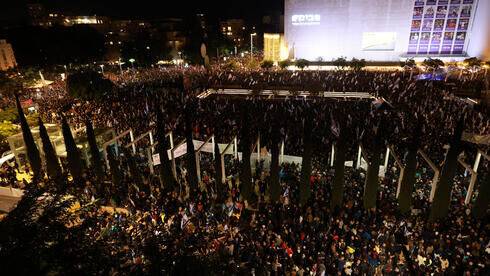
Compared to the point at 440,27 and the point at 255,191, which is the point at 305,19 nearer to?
the point at 440,27

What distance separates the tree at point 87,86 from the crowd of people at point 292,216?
6120mm

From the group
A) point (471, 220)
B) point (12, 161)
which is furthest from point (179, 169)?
point (471, 220)

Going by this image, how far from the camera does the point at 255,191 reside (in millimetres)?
12492

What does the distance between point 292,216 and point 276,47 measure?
150 feet

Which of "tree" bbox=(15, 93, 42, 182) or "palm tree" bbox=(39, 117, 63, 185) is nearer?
"palm tree" bbox=(39, 117, 63, 185)

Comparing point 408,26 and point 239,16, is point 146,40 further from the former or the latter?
point 239,16

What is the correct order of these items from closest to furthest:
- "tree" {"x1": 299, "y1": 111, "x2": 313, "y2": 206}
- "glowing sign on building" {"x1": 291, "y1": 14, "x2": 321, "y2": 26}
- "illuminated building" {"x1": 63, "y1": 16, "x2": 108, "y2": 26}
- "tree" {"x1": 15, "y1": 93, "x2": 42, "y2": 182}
A: "tree" {"x1": 299, "y1": 111, "x2": 313, "y2": 206}, "tree" {"x1": 15, "y1": 93, "x2": 42, "y2": 182}, "glowing sign on building" {"x1": 291, "y1": 14, "x2": 321, "y2": 26}, "illuminated building" {"x1": 63, "y1": 16, "x2": 108, "y2": 26}

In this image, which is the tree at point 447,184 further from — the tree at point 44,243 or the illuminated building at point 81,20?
the illuminated building at point 81,20

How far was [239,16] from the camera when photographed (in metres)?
117

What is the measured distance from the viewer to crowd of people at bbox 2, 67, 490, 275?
7.69 metres

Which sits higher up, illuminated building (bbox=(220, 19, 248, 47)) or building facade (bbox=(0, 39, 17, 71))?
illuminated building (bbox=(220, 19, 248, 47))

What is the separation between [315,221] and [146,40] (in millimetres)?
50389

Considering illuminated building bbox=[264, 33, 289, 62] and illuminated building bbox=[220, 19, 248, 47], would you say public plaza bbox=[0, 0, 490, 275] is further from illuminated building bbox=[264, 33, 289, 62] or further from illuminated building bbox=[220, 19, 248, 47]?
illuminated building bbox=[220, 19, 248, 47]

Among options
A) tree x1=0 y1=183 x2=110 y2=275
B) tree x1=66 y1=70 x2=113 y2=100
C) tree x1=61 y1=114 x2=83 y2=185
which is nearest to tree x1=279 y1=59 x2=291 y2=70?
tree x1=66 y1=70 x2=113 y2=100
